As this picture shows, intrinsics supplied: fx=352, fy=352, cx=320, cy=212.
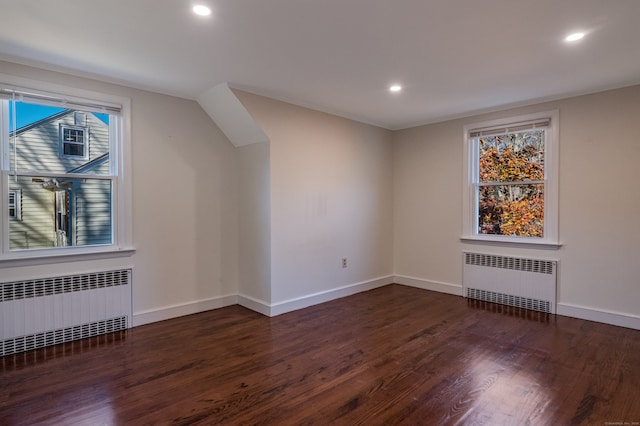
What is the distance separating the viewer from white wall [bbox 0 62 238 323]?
3650 mm

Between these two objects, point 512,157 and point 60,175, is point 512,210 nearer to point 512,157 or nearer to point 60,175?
point 512,157

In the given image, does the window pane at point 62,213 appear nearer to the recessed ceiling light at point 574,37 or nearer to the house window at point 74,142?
the house window at point 74,142

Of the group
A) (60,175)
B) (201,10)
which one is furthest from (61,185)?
(201,10)

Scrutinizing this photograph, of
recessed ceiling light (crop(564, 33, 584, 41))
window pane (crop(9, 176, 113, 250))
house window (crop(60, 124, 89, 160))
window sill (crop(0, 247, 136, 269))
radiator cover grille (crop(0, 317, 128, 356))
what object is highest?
recessed ceiling light (crop(564, 33, 584, 41))

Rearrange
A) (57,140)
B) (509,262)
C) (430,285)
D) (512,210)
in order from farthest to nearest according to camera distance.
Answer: (430,285)
(512,210)
(509,262)
(57,140)

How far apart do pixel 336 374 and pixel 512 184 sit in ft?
10.9

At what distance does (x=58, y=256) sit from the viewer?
3.20m

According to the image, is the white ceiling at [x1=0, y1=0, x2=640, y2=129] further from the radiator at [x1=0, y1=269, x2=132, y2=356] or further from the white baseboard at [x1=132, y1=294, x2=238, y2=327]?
the white baseboard at [x1=132, y1=294, x2=238, y2=327]

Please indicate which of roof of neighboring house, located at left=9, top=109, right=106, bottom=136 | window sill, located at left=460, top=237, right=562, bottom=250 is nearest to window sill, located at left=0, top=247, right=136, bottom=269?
roof of neighboring house, located at left=9, top=109, right=106, bottom=136

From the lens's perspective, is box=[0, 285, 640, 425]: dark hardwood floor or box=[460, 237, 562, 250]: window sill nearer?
box=[0, 285, 640, 425]: dark hardwood floor

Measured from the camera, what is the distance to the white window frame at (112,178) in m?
2.97

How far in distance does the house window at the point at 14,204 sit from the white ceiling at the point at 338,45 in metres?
1.12

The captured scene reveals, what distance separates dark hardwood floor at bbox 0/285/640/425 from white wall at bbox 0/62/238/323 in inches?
15.9

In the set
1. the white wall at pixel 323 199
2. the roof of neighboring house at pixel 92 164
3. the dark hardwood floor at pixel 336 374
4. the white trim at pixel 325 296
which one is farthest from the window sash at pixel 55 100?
the white trim at pixel 325 296
